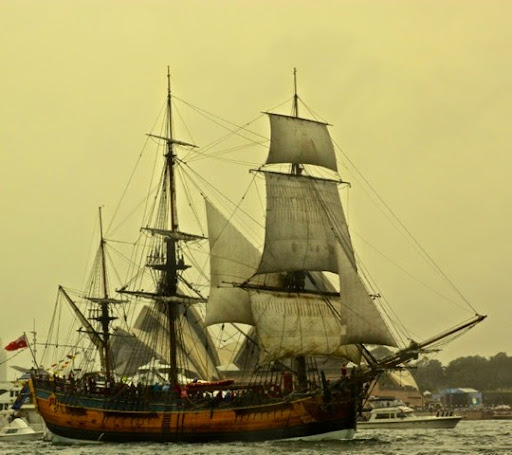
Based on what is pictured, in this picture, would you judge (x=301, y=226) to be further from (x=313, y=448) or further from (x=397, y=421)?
(x=397, y=421)

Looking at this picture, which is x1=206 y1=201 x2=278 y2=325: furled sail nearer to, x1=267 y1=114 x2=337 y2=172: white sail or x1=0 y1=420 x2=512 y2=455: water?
x1=267 y1=114 x2=337 y2=172: white sail

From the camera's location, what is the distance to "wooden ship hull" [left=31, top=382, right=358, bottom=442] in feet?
253

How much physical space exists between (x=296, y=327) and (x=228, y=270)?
309 inches

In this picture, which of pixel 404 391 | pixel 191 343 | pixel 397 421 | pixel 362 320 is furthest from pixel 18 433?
pixel 404 391

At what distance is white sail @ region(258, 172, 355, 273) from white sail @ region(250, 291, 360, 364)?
2.50 meters

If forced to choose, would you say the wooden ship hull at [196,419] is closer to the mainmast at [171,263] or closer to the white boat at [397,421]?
the mainmast at [171,263]

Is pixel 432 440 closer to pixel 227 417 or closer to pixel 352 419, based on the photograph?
pixel 352 419

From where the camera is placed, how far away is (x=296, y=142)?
9288 cm

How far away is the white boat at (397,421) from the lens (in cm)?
11144

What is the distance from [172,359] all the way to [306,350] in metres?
11.1

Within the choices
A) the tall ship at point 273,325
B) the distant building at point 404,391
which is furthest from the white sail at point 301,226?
the distant building at point 404,391

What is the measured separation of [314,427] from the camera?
252 feet

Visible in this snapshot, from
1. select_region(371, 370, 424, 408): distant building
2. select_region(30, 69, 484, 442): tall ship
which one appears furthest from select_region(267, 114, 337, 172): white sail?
select_region(371, 370, 424, 408): distant building

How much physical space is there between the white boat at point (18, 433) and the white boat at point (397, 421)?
31115mm
